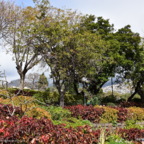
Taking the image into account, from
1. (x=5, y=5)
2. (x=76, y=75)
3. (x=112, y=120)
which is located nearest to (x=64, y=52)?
(x=76, y=75)

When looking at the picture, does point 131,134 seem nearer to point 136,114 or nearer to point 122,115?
point 122,115

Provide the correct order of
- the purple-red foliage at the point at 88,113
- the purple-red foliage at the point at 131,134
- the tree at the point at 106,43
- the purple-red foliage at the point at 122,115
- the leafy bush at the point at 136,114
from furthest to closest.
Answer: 1. the tree at the point at 106,43
2. the leafy bush at the point at 136,114
3. the purple-red foliage at the point at 122,115
4. the purple-red foliage at the point at 88,113
5. the purple-red foliage at the point at 131,134

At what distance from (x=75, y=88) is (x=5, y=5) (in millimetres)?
10013

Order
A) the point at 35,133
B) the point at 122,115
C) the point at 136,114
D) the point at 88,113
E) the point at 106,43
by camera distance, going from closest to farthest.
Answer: the point at 35,133
the point at 88,113
the point at 122,115
the point at 136,114
the point at 106,43

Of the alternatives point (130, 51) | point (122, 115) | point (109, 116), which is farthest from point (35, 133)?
point (130, 51)

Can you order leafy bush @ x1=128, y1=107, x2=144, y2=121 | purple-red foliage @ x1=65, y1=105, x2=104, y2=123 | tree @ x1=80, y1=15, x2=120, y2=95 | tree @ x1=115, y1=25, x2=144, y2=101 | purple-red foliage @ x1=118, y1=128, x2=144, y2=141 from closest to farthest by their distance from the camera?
purple-red foliage @ x1=118, y1=128, x2=144, y2=141 < purple-red foliage @ x1=65, y1=105, x2=104, y2=123 < leafy bush @ x1=128, y1=107, x2=144, y2=121 < tree @ x1=80, y1=15, x2=120, y2=95 < tree @ x1=115, y1=25, x2=144, y2=101

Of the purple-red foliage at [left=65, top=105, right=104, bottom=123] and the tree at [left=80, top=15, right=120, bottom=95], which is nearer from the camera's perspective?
the purple-red foliage at [left=65, top=105, right=104, bottom=123]

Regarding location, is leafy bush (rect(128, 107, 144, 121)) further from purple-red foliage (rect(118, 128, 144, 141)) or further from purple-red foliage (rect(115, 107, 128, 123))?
purple-red foliage (rect(118, 128, 144, 141))

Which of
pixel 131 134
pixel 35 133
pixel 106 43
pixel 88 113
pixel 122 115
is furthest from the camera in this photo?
pixel 106 43

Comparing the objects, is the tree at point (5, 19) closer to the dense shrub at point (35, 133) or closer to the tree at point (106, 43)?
the tree at point (106, 43)

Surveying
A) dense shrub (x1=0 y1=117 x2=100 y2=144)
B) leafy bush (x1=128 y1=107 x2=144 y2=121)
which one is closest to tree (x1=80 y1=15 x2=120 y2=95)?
leafy bush (x1=128 y1=107 x2=144 y2=121)

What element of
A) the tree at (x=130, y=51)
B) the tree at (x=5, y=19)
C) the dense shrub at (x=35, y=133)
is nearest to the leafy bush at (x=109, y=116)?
the dense shrub at (x=35, y=133)

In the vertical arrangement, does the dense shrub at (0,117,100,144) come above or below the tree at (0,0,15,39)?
below

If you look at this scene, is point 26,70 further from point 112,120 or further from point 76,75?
point 112,120
